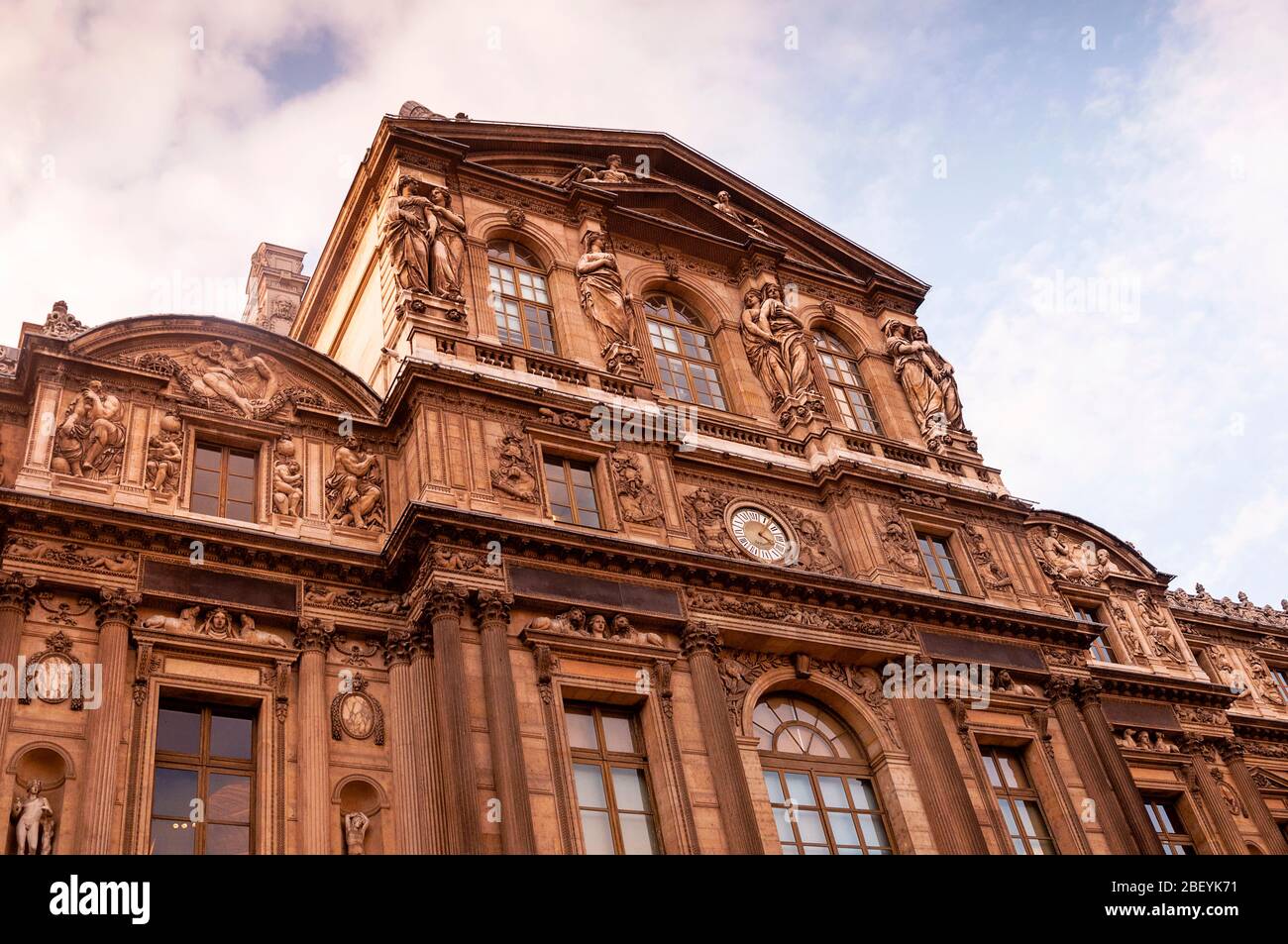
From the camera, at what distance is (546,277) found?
2736cm

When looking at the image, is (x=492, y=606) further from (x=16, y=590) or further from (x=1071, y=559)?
(x=1071, y=559)

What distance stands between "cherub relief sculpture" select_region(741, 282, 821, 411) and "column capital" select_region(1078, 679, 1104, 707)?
24.7 ft

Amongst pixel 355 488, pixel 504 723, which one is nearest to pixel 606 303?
pixel 355 488

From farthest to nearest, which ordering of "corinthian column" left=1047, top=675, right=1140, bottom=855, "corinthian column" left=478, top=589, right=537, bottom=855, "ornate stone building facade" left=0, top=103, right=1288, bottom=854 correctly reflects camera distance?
"corinthian column" left=1047, top=675, right=1140, bottom=855 → "ornate stone building facade" left=0, top=103, right=1288, bottom=854 → "corinthian column" left=478, top=589, right=537, bottom=855

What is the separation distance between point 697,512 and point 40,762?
455 inches

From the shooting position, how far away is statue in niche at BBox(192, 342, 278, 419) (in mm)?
22000

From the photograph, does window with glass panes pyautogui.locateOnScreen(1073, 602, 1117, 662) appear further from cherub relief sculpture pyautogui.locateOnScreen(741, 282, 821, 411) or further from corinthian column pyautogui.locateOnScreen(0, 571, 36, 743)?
corinthian column pyautogui.locateOnScreen(0, 571, 36, 743)

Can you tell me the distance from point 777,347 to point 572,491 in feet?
24.6

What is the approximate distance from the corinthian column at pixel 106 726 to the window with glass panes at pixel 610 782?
620 cm

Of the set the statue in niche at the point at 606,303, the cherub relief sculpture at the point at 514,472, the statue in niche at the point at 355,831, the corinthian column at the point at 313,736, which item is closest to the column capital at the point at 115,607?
the corinthian column at the point at 313,736

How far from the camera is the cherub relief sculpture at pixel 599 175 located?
29.1 m

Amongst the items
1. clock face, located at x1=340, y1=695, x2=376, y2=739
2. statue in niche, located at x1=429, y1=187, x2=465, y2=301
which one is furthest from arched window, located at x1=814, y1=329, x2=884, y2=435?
clock face, located at x1=340, y1=695, x2=376, y2=739
